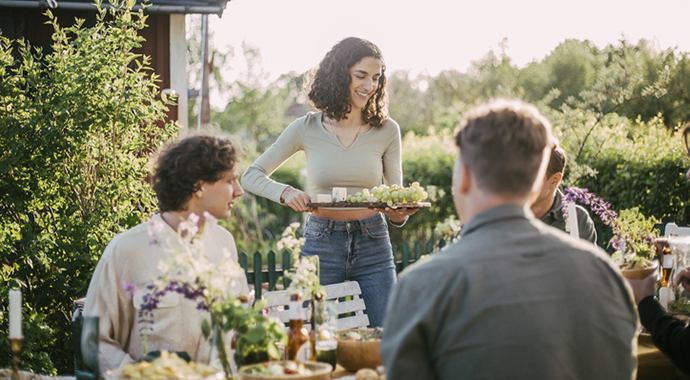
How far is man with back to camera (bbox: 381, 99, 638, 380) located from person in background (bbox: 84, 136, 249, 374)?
94 cm

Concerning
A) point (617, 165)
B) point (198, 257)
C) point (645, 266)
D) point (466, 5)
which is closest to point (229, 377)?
point (198, 257)

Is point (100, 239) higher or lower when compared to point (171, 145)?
lower

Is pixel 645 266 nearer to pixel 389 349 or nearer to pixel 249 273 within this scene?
pixel 389 349

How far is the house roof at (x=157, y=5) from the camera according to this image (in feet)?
20.7

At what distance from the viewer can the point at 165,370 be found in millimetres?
1682

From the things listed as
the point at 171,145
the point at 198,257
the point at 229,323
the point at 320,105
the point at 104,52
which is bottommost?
the point at 229,323

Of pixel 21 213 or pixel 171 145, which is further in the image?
pixel 21 213

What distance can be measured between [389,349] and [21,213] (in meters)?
3.59

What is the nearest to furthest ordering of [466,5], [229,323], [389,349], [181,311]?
[389,349] < [229,323] < [181,311] < [466,5]

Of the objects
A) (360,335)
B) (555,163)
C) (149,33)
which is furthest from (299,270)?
(149,33)

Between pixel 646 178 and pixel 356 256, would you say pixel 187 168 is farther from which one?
pixel 646 178

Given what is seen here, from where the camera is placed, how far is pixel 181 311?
2348 millimetres

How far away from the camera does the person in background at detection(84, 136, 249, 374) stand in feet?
7.52

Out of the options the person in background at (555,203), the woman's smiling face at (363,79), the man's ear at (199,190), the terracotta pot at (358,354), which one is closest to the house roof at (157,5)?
the woman's smiling face at (363,79)
